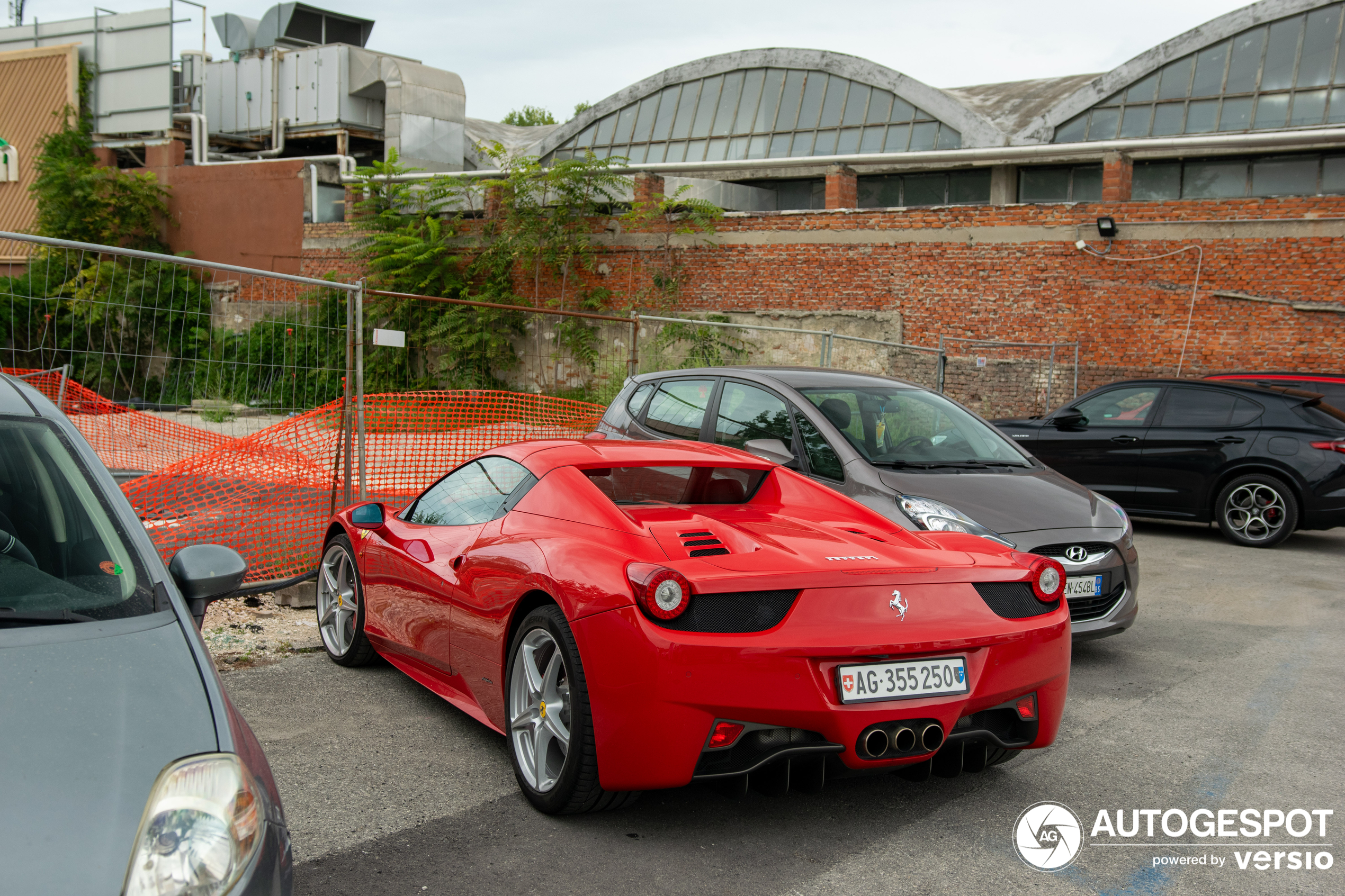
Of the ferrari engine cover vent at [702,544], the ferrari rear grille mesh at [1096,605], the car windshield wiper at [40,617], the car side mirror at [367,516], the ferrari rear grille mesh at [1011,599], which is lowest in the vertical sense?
the ferrari rear grille mesh at [1096,605]

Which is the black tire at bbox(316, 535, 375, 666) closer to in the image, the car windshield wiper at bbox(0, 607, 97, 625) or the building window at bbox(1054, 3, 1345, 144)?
the car windshield wiper at bbox(0, 607, 97, 625)

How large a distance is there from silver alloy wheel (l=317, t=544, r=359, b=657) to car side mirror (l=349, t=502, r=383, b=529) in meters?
0.47

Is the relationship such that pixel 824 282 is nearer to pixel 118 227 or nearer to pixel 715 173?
pixel 715 173

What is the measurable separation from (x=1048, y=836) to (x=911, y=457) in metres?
3.05

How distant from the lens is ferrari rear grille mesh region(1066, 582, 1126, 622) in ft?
18.8

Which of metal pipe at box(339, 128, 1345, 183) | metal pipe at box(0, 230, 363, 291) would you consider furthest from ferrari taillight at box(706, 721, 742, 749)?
metal pipe at box(339, 128, 1345, 183)

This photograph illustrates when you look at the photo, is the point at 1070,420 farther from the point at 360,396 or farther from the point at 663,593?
the point at 663,593

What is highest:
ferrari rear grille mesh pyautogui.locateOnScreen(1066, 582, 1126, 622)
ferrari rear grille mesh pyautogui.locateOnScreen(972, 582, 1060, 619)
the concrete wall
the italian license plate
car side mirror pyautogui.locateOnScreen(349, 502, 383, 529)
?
the concrete wall

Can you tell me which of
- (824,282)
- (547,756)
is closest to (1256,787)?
(547,756)

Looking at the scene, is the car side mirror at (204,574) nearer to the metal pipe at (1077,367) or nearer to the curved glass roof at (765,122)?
the metal pipe at (1077,367)

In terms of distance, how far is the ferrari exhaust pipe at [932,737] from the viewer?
3.32 meters

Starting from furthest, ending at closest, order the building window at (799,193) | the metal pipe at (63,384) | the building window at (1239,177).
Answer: the building window at (799,193) < the building window at (1239,177) < the metal pipe at (63,384)

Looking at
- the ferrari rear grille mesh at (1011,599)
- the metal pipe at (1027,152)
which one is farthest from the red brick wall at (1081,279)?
the ferrari rear grille mesh at (1011,599)
